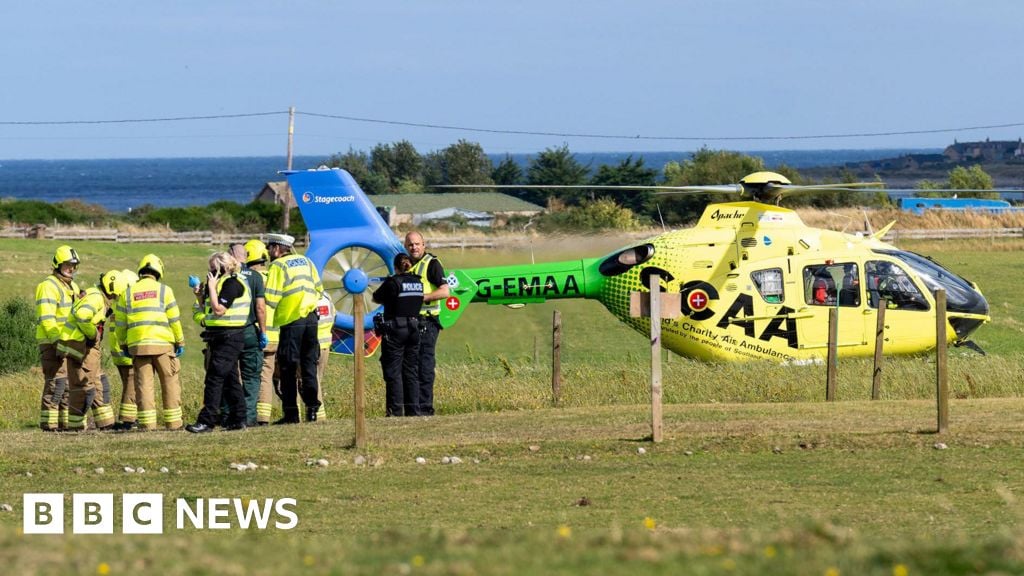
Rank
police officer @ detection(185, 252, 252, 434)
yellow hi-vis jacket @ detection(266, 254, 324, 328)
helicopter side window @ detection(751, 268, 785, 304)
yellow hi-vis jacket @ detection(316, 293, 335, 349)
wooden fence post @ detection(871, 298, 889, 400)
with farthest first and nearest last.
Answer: helicopter side window @ detection(751, 268, 785, 304) < wooden fence post @ detection(871, 298, 889, 400) < yellow hi-vis jacket @ detection(316, 293, 335, 349) < yellow hi-vis jacket @ detection(266, 254, 324, 328) < police officer @ detection(185, 252, 252, 434)

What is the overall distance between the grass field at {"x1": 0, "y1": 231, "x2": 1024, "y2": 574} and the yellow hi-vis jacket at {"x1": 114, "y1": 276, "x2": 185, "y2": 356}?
3.51 feet

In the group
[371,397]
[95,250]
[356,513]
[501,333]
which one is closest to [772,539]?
[356,513]

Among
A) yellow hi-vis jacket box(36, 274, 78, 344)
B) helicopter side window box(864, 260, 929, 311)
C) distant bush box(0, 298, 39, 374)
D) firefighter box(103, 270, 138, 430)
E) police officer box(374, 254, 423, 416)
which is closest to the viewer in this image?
firefighter box(103, 270, 138, 430)

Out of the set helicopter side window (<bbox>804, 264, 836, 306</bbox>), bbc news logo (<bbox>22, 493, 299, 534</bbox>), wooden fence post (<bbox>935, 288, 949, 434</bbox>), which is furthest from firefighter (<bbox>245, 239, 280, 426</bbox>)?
helicopter side window (<bbox>804, 264, 836, 306</bbox>)

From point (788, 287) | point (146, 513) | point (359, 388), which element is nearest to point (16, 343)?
point (788, 287)

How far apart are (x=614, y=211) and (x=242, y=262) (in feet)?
99.9

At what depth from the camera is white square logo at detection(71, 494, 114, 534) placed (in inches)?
414

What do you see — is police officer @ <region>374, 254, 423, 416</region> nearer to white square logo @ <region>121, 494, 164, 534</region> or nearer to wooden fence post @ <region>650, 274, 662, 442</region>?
wooden fence post @ <region>650, 274, 662, 442</region>

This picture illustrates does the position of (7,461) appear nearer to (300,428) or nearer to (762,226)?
(300,428)

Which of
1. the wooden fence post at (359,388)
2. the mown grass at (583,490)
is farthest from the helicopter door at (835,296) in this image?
the wooden fence post at (359,388)

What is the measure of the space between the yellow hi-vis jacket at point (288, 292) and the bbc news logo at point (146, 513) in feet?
14.4

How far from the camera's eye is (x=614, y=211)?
152 ft

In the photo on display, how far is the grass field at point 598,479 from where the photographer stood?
6711mm

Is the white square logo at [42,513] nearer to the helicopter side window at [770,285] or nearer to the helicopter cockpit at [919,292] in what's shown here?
the helicopter side window at [770,285]
